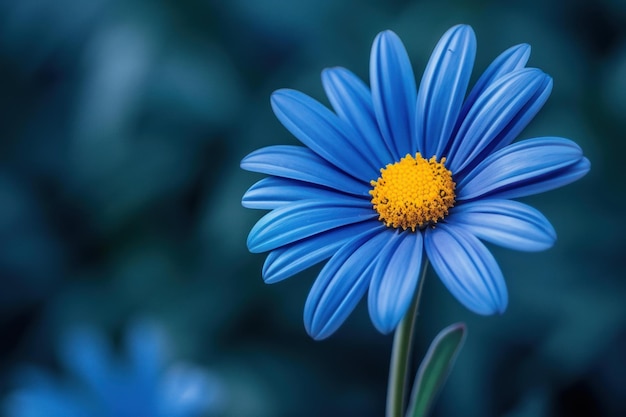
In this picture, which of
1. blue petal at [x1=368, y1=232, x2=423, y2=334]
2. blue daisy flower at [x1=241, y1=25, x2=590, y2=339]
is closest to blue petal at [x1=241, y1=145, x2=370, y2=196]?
blue daisy flower at [x1=241, y1=25, x2=590, y2=339]

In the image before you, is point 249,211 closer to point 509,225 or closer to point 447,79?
point 447,79

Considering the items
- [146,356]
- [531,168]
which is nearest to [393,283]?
[531,168]

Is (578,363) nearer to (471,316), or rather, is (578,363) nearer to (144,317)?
(471,316)

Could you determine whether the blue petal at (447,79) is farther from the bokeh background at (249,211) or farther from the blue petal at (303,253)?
the bokeh background at (249,211)

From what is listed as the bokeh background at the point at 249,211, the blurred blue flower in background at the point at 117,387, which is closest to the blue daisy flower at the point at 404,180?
the blurred blue flower in background at the point at 117,387

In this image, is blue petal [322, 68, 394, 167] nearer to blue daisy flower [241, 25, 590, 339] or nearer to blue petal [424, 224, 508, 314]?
blue daisy flower [241, 25, 590, 339]

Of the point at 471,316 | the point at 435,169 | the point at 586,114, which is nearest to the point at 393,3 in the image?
the point at 586,114
